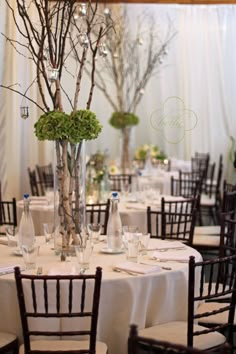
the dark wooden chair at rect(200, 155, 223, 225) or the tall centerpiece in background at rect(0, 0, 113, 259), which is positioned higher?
the tall centerpiece in background at rect(0, 0, 113, 259)

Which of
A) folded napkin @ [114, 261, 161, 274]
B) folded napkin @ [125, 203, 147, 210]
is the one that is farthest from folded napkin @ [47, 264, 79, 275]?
folded napkin @ [125, 203, 147, 210]

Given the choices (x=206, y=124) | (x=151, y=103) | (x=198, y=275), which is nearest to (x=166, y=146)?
(x=151, y=103)

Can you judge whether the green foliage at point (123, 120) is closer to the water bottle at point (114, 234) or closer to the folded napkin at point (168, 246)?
the folded napkin at point (168, 246)

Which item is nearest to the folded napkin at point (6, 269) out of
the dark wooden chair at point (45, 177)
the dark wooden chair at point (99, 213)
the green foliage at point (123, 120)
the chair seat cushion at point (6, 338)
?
the chair seat cushion at point (6, 338)

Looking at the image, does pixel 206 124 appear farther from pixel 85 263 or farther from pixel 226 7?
pixel 85 263

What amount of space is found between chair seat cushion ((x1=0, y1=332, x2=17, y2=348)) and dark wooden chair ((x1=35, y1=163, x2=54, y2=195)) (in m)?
4.29

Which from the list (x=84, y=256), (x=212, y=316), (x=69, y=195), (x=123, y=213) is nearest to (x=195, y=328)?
(x=212, y=316)

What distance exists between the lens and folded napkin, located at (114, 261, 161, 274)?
12.0 ft

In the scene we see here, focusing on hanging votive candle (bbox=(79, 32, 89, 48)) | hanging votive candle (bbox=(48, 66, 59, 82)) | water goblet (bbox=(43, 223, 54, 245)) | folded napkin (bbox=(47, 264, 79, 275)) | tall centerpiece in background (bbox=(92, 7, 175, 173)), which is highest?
tall centerpiece in background (bbox=(92, 7, 175, 173))

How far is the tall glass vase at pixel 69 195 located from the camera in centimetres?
407

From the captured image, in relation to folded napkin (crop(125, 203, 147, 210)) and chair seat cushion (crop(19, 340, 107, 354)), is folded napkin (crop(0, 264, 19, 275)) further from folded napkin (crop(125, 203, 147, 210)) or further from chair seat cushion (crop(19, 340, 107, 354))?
folded napkin (crop(125, 203, 147, 210))

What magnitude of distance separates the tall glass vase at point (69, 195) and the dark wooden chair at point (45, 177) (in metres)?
3.64

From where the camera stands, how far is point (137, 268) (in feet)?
12.2

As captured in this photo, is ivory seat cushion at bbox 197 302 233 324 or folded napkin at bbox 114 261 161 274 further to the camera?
ivory seat cushion at bbox 197 302 233 324
